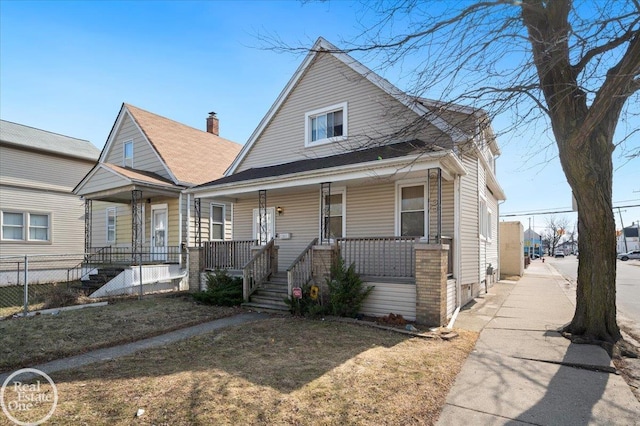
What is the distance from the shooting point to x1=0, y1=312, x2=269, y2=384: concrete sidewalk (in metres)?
5.46

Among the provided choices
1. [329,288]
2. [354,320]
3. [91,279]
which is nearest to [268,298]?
[329,288]

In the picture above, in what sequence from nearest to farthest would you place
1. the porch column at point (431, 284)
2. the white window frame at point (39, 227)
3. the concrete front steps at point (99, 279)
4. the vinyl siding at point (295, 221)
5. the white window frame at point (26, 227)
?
the porch column at point (431, 284)
the vinyl siding at point (295, 221)
the concrete front steps at point (99, 279)
the white window frame at point (26, 227)
the white window frame at point (39, 227)

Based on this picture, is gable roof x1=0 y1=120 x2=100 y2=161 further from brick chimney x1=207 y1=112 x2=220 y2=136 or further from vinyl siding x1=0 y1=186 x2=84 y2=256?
brick chimney x1=207 y1=112 x2=220 y2=136

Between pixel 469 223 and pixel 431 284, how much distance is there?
13.1 ft

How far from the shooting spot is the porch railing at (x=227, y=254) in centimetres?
1176

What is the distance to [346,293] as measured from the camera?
28.0 feet

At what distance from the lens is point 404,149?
367 inches

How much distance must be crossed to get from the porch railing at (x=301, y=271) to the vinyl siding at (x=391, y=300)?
1.54 m

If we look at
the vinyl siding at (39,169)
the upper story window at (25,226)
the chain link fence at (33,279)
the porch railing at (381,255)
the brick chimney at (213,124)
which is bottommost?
the chain link fence at (33,279)

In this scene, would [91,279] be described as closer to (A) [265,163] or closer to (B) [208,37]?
(A) [265,163]

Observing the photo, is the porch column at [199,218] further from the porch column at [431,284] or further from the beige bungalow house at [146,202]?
the porch column at [431,284]

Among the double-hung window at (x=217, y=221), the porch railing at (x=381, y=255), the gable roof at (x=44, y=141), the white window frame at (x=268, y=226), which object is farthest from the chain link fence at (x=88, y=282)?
the porch railing at (x=381, y=255)

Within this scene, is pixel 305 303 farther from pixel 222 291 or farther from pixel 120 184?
pixel 120 184

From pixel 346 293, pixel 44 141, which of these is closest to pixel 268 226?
pixel 346 293
